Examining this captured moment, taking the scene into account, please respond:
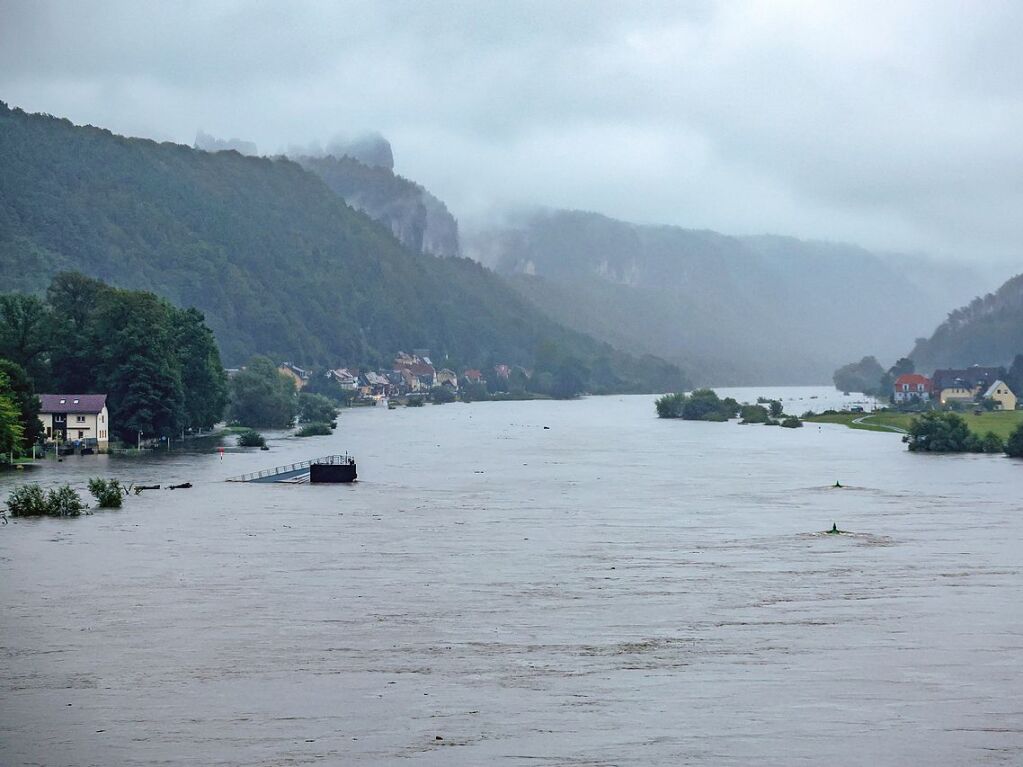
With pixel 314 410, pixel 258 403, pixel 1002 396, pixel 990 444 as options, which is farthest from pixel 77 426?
pixel 1002 396

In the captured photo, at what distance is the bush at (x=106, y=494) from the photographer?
6212 centimetres

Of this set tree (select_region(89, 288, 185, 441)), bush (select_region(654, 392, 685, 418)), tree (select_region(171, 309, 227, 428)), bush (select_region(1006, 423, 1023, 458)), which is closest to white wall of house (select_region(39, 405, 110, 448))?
tree (select_region(89, 288, 185, 441))

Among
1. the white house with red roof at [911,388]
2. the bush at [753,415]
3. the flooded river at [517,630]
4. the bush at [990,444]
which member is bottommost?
the flooded river at [517,630]

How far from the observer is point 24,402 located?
88.0 metres

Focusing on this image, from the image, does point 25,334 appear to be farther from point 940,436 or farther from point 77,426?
point 940,436

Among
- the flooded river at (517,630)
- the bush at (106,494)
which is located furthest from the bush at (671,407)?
the bush at (106,494)

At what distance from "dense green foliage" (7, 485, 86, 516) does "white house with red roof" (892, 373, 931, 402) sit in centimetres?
14247

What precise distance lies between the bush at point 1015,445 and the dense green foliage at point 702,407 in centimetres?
7181

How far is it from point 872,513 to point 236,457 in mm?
51661

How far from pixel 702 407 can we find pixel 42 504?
12258 centimetres

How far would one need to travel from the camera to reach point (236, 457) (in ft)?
317

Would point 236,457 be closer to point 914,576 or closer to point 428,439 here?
point 428,439

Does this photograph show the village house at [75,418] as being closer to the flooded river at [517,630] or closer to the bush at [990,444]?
the flooded river at [517,630]

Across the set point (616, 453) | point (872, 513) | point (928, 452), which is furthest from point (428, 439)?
point (872, 513)
